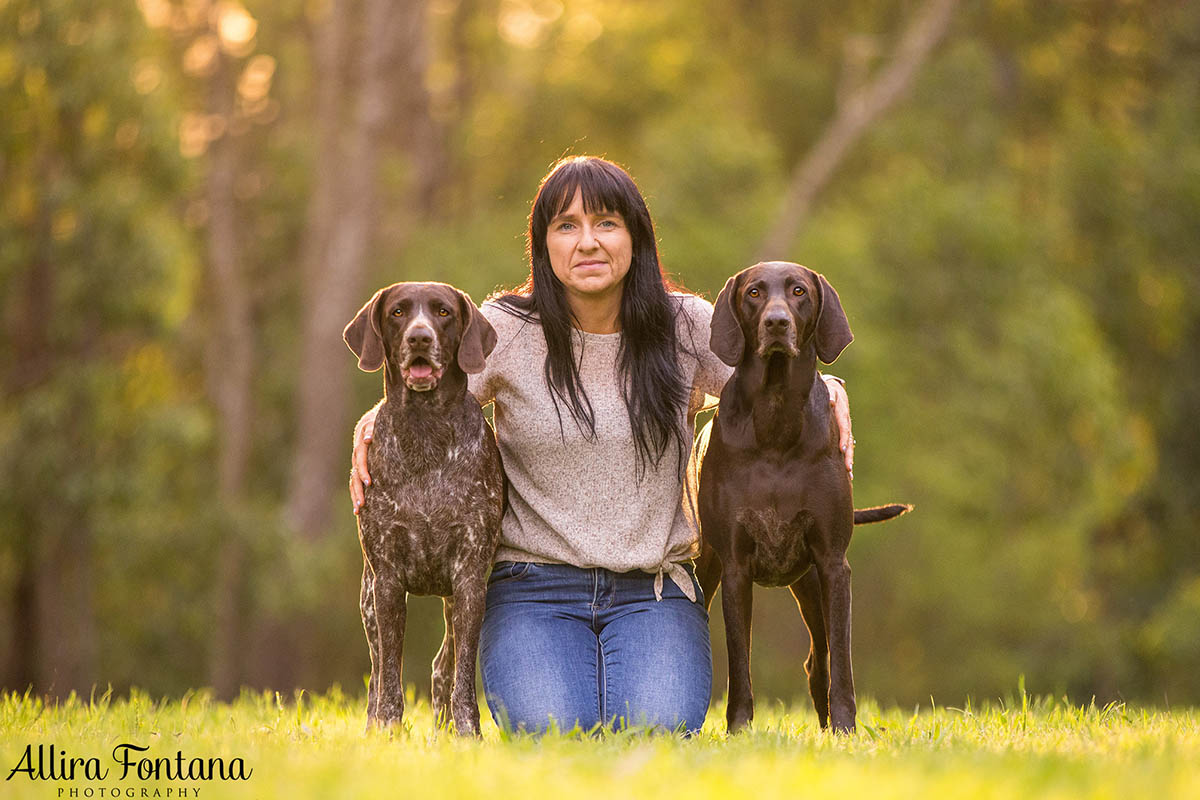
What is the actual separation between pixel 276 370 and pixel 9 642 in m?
5.21

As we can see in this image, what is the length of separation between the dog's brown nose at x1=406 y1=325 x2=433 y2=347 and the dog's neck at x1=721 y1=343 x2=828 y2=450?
1.07 meters

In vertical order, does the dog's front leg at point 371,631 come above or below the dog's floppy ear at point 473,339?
below

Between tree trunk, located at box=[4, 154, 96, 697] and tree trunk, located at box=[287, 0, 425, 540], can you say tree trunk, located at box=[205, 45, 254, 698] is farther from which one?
tree trunk, located at box=[4, 154, 96, 697]

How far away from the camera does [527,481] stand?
4.82 meters

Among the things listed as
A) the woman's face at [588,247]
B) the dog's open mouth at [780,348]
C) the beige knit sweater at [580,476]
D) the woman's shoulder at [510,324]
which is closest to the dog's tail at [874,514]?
the beige knit sweater at [580,476]

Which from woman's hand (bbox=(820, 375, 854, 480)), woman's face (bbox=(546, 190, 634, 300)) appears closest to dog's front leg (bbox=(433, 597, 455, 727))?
woman's hand (bbox=(820, 375, 854, 480))

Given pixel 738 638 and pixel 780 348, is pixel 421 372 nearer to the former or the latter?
pixel 780 348

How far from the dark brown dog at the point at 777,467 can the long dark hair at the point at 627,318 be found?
0.25 metres

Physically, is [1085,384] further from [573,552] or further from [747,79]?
[573,552]

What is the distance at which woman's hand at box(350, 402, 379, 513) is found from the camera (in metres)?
4.53

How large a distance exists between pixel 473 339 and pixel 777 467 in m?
1.11

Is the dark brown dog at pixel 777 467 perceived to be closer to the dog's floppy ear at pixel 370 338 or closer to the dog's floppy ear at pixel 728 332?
the dog's floppy ear at pixel 728 332

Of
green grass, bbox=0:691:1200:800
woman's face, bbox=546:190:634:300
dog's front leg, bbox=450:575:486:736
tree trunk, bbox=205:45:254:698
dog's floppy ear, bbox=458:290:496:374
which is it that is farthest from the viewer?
tree trunk, bbox=205:45:254:698

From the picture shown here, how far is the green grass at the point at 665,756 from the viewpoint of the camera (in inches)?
113
